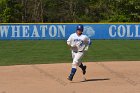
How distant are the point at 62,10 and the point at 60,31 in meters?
25.6

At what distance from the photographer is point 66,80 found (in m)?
14.2

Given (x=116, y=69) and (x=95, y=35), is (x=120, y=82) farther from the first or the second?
(x=95, y=35)

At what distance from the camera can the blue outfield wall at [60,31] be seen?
123ft

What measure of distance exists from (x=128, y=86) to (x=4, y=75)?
15.9 feet

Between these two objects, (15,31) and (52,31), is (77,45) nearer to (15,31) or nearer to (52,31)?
(52,31)

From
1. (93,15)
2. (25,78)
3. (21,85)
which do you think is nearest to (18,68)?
(25,78)

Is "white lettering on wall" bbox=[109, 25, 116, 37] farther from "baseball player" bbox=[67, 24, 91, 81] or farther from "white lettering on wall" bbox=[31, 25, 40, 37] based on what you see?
"baseball player" bbox=[67, 24, 91, 81]

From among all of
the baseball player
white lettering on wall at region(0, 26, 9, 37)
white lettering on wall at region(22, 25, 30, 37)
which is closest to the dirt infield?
the baseball player

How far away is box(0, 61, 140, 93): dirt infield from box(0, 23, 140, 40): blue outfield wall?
61.1ft

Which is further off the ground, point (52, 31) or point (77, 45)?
point (77, 45)

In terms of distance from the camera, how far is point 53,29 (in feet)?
125

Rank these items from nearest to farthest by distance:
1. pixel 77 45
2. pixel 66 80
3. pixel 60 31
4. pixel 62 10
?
pixel 77 45, pixel 66 80, pixel 60 31, pixel 62 10

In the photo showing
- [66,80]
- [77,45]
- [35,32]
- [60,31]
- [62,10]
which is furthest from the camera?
[62,10]

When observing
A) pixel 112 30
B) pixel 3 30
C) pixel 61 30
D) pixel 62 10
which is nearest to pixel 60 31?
pixel 61 30
